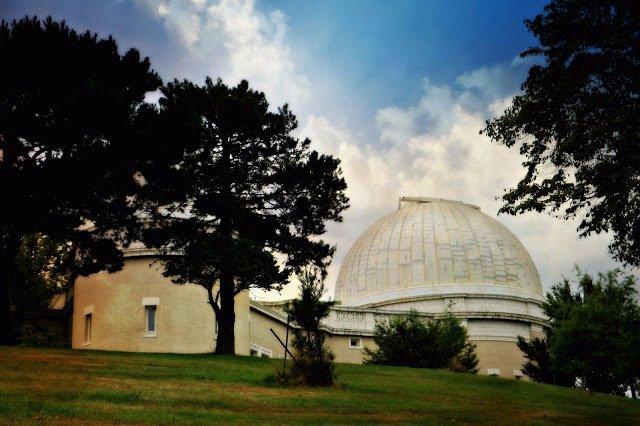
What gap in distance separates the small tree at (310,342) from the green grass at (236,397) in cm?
73

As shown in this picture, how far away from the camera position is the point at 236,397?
16156 mm

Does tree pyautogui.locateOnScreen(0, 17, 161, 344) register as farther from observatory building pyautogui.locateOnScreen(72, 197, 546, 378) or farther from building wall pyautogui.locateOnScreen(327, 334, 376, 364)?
building wall pyautogui.locateOnScreen(327, 334, 376, 364)

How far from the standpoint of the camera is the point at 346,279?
62844 millimetres

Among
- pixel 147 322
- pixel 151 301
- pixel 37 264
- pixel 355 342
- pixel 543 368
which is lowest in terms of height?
pixel 543 368

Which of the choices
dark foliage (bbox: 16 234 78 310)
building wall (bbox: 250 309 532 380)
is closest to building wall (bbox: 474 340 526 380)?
building wall (bbox: 250 309 532 380)

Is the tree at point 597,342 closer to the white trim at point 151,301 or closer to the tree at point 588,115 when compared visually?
the tree at point 588,115

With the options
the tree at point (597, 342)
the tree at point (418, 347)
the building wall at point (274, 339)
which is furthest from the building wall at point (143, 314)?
the tree at point (597, 342)

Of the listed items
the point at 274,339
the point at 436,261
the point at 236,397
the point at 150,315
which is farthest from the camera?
the point at 436,261

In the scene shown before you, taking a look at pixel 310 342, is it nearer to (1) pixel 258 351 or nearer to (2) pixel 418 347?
(2) pixel 418 347

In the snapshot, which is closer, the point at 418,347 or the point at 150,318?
the point at 150,318

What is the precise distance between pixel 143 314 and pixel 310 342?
55.7 ft

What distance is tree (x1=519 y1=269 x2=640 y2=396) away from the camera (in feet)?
107

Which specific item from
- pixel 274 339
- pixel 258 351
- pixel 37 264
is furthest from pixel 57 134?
pixel 274 339

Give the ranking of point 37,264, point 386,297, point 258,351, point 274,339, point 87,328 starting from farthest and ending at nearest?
1. point 386,297
2. point 37,264
3. point 274,339
4. point 258,351
5. point 87,328
